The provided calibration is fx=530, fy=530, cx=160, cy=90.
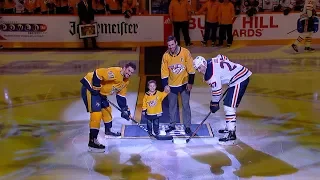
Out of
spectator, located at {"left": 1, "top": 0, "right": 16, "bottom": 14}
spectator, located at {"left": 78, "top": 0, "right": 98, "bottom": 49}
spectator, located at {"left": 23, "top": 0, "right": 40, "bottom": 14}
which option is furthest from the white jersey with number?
spectator, located at {"left": 1, "top": 0, "right": 16, "bottom": 14}

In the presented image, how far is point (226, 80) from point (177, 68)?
2.82 feet

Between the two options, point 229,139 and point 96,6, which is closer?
point 229,139

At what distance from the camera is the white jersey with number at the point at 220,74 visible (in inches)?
328

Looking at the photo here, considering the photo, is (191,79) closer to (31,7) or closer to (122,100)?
(122,100)

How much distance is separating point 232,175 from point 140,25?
12270mm

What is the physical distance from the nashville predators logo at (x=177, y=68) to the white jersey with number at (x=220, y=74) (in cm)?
57

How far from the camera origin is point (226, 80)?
8562 millimetres

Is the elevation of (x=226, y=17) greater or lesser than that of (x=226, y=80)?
greater

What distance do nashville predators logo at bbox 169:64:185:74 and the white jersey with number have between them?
1.88ft

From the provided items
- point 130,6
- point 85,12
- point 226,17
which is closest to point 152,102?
point 226,17

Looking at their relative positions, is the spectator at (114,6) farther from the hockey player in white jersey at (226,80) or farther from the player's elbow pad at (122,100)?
the hockey player in white jersey at (226,80)

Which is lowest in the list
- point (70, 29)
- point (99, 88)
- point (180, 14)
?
point (99, 88)

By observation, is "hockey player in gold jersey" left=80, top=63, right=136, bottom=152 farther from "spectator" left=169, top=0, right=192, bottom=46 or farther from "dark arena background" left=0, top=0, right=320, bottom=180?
"spectator" left=169, top=0, right=192, bottom=46

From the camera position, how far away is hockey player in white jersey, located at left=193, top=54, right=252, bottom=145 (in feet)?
27.3
